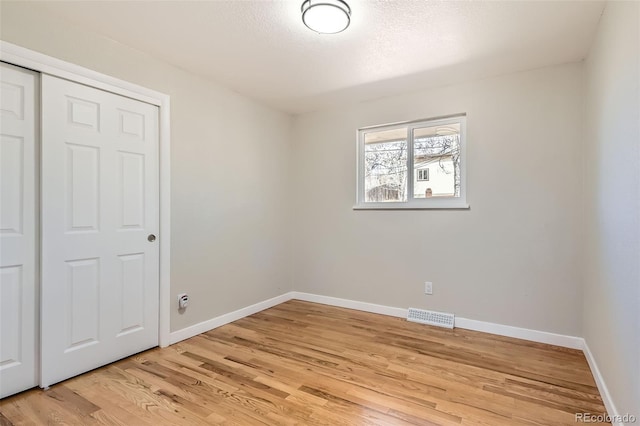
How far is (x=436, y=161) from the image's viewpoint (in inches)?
131

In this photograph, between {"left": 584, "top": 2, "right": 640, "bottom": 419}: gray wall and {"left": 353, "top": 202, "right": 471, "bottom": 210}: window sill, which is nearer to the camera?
{"left": 584, "top": 2, "right": 640, "bottom": 419}: gray wall

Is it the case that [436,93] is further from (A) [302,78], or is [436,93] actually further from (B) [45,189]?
(B) [45,189]

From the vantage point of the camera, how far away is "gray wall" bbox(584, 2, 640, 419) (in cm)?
141

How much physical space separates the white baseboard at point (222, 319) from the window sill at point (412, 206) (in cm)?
155

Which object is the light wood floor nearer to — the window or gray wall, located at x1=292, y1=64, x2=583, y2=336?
gray wall, located at x1=292, y1=64, x2=583, y2=336

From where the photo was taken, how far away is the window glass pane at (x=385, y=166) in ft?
11.7

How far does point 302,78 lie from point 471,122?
1722 mm

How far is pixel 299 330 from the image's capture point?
3.08m

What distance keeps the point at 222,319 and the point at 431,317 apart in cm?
216

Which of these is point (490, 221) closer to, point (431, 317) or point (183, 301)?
point (431, 317)

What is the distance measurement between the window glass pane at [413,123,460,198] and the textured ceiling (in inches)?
20.2
